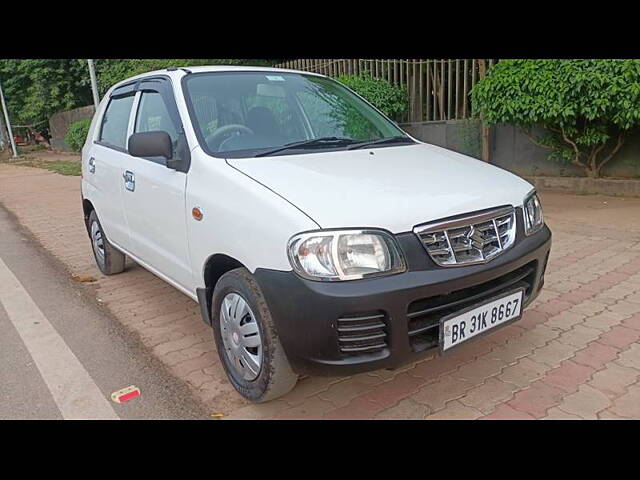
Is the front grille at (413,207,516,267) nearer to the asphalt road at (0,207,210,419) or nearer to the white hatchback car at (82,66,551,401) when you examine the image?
the white hatchback car at (82,66,551,401)

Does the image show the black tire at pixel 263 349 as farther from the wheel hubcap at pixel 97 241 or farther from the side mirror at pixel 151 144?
the wheel hubcap at pixel 97 241

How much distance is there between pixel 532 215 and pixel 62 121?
25475 mm

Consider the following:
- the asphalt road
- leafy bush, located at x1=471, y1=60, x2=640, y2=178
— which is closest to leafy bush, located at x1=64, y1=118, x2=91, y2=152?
the asphalt road

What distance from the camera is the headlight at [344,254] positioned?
81.4 inches

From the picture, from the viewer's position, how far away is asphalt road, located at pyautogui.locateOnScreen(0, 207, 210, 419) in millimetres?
2631

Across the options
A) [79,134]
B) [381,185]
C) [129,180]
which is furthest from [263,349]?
[79,134]

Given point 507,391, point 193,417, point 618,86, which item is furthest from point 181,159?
point 618,86

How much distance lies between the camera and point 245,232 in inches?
91.1

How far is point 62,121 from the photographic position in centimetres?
2362

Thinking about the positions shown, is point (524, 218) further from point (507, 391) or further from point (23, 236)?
point (23, 236)

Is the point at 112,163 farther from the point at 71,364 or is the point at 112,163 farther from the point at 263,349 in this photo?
the point at 263,349

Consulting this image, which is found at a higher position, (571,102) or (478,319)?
(571,102)

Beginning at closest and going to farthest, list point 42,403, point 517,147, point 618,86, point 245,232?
point 245,232 → point 42,403 → point 618,86 → point 517,147
